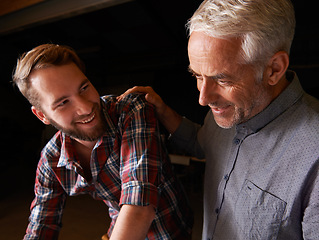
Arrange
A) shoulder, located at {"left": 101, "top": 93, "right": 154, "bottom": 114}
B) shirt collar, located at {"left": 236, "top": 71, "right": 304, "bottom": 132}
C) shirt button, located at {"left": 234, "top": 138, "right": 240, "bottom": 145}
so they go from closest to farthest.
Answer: shirt collar, located at {"left": 236, "top": 71, "right": 304, "bottom": 132}, shirt button, located at {"left": 234, "top": 138, "right": 240, "bottom": 145}, shoulder, located at {"left": 101, "top": 93, "right": 154, "bottom": 114}

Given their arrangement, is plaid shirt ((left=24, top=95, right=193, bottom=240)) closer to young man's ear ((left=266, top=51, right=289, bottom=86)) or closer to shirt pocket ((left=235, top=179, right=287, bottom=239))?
shirt pocket ((left=235, top=179, right=287, bottom=239))

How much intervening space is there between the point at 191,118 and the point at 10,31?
1777 mm

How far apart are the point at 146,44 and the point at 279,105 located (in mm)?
895

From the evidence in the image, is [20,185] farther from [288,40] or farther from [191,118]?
[288,40]

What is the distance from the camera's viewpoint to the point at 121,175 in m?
0.93

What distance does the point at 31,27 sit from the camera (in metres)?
1.82

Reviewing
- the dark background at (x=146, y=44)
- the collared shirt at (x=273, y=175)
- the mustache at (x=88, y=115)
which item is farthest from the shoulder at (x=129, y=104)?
the collared shirt at (x=273, y=175)

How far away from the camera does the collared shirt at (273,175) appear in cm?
71

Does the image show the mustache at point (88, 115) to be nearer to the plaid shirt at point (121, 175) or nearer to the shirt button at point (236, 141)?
the plaid shirt at point (121, 175)

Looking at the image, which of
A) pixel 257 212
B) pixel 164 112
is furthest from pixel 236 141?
pixel 164 112

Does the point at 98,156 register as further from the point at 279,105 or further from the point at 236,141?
the point at 279,105

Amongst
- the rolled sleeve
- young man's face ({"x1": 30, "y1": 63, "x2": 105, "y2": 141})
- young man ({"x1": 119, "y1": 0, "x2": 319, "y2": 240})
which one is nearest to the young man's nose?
young man's face ({"x1": 30, "y1": 63, "x2": 105, "y2": 141})

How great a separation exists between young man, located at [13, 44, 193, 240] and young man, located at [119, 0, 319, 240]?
0.89 feet

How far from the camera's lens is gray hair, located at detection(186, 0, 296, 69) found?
26.7 inches
